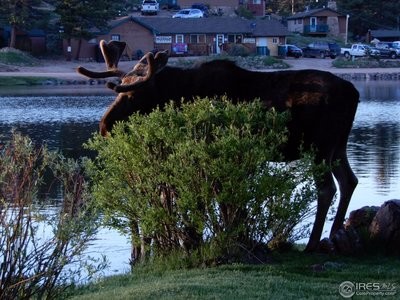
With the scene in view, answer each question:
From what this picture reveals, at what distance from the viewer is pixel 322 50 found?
90.3 metres

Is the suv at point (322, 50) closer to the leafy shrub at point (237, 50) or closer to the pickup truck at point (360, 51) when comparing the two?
the pickup truck at point (360, 51)

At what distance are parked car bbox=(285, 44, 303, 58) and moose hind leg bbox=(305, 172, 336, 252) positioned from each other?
78.8 meters

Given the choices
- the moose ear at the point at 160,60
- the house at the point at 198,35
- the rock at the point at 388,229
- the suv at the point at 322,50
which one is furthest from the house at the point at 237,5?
the rock at the point at 388,229

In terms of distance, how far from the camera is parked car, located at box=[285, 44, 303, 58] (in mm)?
89031

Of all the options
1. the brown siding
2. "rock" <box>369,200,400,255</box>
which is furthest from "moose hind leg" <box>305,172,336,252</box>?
the brown siding

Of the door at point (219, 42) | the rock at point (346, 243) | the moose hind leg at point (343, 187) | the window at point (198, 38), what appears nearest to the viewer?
the rock at point (346, 243)

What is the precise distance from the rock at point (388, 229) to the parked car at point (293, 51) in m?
78.8

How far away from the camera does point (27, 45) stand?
84.4m

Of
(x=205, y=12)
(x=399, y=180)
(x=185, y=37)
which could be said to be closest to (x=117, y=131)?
(x=399, y=180)

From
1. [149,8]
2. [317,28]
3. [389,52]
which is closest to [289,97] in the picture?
[389,52]

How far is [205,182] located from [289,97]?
239cm

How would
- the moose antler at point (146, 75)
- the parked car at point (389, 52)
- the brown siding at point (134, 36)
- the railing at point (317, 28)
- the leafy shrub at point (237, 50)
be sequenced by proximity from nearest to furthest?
1. the moose antler at point (146, 75)
2. the leafy shrub at point (237, 50)
3. the brown siding at point (134, 36)
4. the parked car at point (389, 52)
5. the railing at point (317, 28)

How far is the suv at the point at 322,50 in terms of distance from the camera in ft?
294

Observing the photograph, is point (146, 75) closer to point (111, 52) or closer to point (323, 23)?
point (111, 52)
